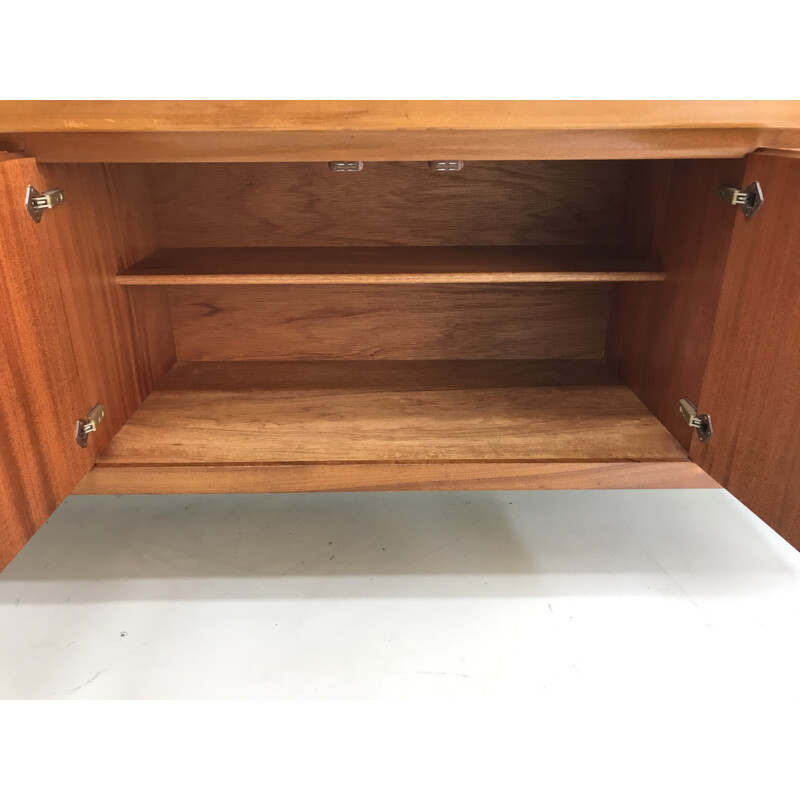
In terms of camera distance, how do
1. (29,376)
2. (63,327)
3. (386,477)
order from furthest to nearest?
1. (386,477)
2. (63,327)
3. (29,376)

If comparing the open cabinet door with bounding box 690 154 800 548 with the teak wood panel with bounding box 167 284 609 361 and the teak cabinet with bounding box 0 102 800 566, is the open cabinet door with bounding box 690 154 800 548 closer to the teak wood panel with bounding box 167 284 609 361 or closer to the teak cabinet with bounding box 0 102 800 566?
the teak cabinet with bounding box 0 102 800 566

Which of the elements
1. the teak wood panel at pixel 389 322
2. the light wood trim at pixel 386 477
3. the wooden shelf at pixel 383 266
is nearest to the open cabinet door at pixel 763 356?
the light wood trim at pixel 386 477

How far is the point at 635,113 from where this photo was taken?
89cm

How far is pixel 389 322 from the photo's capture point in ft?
4.72

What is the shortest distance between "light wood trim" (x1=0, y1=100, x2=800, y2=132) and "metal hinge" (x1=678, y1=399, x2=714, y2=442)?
415 millimetres

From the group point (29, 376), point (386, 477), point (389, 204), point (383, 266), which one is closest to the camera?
point (29, 376)

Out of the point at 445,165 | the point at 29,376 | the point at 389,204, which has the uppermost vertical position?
the point at 445,165

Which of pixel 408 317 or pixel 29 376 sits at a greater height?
pixel 29 376

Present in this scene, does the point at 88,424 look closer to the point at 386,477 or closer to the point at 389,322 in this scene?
the point at 386,477

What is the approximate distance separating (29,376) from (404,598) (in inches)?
25.9

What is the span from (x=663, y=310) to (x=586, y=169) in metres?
0.36

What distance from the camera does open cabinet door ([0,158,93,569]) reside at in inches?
31.2

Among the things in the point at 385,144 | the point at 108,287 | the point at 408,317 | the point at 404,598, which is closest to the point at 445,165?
the point at 385,144

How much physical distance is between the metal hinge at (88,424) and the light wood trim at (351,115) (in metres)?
0.41
